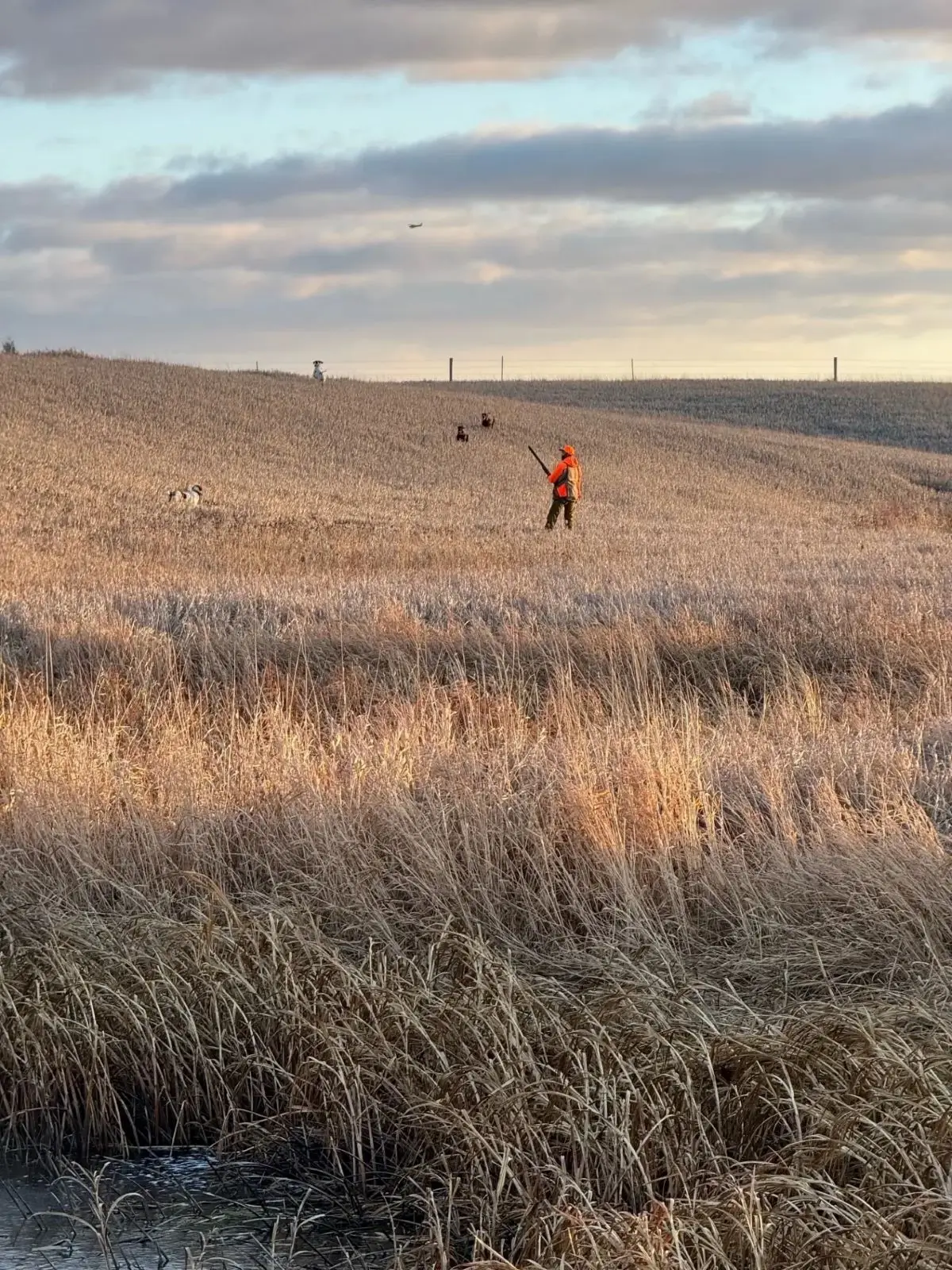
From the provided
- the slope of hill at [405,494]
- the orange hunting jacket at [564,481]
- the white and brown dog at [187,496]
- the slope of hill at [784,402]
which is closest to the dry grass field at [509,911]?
the slope of hill at [405,494]

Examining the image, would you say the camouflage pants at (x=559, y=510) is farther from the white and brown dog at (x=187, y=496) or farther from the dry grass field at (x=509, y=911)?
the dry grass field at (x=509, y=911)

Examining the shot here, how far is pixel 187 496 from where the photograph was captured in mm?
28250

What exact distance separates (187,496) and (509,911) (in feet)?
74.8

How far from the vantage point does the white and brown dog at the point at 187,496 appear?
28.0 metres

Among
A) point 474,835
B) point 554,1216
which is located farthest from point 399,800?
point 554,1216

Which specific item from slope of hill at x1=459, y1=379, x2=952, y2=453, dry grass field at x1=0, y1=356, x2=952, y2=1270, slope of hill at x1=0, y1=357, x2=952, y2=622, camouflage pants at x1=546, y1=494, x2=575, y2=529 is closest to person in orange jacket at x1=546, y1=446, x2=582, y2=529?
camouflage pants at x1=546, y1=494, x2=575, y2=529

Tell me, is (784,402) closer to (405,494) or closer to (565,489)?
(405,494)

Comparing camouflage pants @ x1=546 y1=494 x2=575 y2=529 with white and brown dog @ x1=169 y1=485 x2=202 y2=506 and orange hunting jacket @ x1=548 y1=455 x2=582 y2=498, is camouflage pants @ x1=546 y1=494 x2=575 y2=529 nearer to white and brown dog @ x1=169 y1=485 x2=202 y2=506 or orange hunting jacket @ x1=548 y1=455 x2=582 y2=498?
orange hunting jacket @ x1=548 y1=455 x2=582 y2=498

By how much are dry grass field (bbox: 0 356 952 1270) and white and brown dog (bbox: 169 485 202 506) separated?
45.2 ft

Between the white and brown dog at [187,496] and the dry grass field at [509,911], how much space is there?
1377cm

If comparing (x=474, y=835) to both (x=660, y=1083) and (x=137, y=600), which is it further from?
(x=137, y=600)

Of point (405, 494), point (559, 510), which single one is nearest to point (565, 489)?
point (559, 510)

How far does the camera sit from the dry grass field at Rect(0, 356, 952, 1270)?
4.24 metres

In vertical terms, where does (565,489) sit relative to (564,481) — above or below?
below
